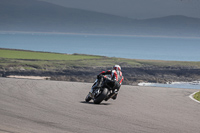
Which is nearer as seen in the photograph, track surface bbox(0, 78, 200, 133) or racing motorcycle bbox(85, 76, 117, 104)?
track surface bbox(0, 78, 200, 133)

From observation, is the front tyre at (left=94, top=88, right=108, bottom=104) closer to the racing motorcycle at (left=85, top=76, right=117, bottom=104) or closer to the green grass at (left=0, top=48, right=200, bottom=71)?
the racing motorcycle at (left=85, top=76, right=117, bottom=104)

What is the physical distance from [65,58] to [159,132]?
51.9 m

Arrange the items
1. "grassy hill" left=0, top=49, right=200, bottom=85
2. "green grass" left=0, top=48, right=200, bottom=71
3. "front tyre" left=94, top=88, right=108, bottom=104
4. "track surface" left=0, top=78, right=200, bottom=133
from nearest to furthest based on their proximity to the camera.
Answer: "track surface" left=0, top=78, right=200, bottom=133 < "front tyre" left=94, top=88, right=108, bottom=104 < "grassy hill" left=0, top=49, right=200, bottom=85 < "green grass" left=0, top=48, right=200, bottom=71

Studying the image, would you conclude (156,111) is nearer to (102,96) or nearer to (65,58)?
(102,96)

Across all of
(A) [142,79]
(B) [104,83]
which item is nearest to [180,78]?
(A) [142,79]

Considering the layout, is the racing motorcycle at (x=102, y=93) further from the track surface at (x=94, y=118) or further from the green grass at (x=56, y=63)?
the green grass at (x=56, y=63)

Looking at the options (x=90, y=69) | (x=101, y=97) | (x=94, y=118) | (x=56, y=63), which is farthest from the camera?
(x=56, y=63)

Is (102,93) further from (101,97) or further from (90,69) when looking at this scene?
(90,69)

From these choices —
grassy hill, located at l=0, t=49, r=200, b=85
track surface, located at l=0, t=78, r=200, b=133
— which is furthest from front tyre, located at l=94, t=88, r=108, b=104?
grassy hill, located at l=0, t=49, r=200, b=85

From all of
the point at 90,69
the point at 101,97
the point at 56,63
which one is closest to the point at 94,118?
the point at 101,97

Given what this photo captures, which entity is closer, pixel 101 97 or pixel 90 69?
pixel 101 97

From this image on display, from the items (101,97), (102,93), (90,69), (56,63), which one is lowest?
(101,97)

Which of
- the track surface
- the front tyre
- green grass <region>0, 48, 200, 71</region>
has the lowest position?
the track surface

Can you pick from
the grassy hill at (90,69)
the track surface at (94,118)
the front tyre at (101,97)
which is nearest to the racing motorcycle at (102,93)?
the front tyre at (101,97)
